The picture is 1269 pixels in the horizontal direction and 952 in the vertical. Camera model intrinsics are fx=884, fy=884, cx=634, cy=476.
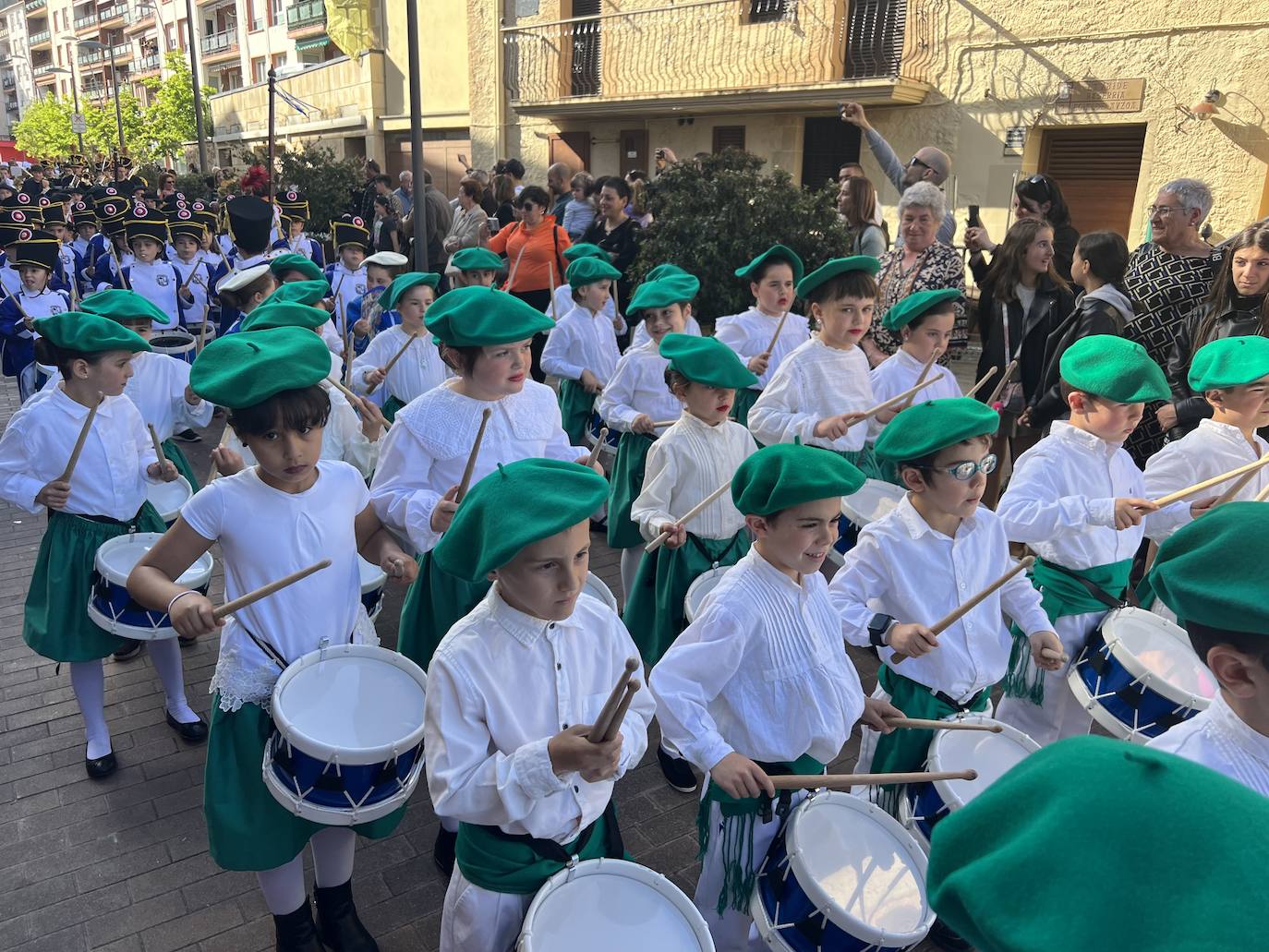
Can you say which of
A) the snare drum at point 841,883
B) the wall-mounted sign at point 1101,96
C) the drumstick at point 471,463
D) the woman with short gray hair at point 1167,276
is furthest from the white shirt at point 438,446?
the wall-mounted sign at point 1101,96

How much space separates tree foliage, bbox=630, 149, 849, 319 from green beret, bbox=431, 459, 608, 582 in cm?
642

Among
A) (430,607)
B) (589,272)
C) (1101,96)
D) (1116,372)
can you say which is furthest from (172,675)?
(1101,96)

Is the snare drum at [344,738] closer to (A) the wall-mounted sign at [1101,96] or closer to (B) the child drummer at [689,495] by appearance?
(B) the child drummer at [689,495]

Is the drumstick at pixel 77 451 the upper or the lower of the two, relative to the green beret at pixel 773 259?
lower

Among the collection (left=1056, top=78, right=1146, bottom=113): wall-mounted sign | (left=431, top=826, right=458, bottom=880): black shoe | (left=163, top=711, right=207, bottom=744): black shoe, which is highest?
(left=1056, top=78, right=1146, bottom=113): wall-mounted sign

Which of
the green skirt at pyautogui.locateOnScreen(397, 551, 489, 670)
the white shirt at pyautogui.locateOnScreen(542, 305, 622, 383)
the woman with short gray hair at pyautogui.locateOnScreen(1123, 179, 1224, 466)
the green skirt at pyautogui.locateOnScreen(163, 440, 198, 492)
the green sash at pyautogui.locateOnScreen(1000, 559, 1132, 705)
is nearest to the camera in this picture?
the green skirt at pyautogui.locateOnScreen(397, 551, 489, 670)

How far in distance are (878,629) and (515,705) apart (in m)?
1.37

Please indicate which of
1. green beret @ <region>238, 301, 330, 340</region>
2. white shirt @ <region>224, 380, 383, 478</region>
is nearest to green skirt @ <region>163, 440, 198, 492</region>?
white shirt @ <region>224, 380, 383, 478</region>

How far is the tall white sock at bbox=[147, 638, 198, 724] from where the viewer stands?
418 cm

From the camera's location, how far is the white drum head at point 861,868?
2.17m

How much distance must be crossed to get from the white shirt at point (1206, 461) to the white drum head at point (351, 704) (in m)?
3.41

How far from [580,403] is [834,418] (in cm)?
293

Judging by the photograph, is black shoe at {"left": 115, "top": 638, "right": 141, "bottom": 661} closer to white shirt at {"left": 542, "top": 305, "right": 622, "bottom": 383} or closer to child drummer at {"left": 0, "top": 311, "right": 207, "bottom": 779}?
child drummer at {"left": 0, "top": 311, "right": 207, "bottom": 779}

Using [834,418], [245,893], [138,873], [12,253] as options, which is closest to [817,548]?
[834,418]
